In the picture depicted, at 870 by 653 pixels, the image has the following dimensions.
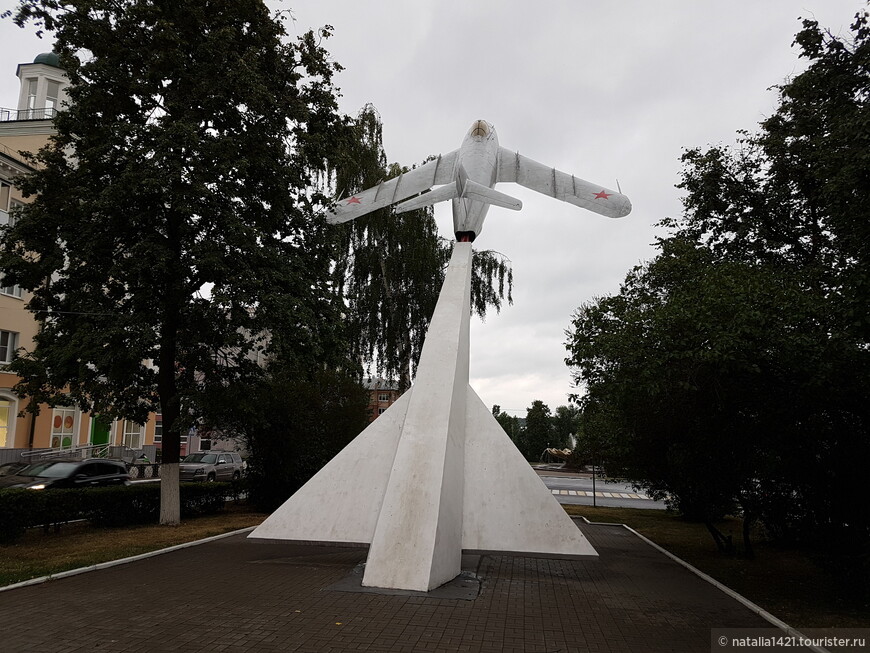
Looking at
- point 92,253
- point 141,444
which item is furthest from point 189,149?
point 141,444

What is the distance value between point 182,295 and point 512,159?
27.1ft

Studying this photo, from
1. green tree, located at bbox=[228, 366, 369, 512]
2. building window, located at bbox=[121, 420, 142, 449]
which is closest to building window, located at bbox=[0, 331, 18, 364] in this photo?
building window, located at bbox=[121, 420, 142, 449]

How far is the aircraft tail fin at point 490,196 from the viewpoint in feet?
37.1

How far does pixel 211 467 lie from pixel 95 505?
1343 cm

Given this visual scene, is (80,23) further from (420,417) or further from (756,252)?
(756,252)

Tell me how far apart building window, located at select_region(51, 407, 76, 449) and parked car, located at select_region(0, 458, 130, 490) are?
13.5m

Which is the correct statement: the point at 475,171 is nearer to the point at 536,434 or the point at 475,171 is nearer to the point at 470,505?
the point at 470,505

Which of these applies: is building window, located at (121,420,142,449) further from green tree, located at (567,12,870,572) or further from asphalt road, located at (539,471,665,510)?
green tree, located at (567,12,870,572)

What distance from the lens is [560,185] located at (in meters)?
13.0

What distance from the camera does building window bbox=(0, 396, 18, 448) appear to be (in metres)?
26.2

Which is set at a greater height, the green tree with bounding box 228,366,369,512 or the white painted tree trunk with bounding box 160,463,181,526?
the green tree with bounding box 228,366,369,512

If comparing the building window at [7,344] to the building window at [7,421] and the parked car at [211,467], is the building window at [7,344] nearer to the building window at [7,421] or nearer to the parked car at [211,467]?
the building window at [7,421]

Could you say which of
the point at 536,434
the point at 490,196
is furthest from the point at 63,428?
the point at 536,434

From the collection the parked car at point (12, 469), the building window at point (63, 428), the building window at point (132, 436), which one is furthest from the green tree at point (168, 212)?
the building window at point (132, 436)
